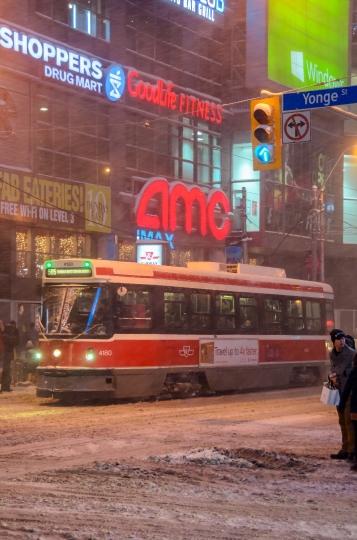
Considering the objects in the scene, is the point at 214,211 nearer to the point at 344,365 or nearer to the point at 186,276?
the point at 186,276

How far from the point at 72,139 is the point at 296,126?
18.7 metres

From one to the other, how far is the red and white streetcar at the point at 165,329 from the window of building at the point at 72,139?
37.3 ft

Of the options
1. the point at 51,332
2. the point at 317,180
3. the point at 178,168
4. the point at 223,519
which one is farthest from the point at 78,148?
the point at 223,519

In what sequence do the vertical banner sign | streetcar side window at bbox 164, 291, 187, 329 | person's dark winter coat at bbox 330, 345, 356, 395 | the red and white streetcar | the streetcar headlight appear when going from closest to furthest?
person's dark winter coat at bbox 330, 345, 356, 395
the streetcar headlight
the red and white streetcar
streetcar side window at bbox 164, 291, 187, 329
the vertical banner sign

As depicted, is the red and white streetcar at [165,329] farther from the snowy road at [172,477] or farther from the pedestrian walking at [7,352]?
the pedestrian walking at [7,352]

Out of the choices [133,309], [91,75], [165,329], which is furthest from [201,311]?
[91,75]

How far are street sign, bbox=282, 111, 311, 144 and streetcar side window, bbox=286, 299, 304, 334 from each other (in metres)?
9.14

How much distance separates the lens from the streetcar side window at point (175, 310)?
21.7m

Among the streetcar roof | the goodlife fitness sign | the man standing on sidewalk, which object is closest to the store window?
the goodlife fitness sign

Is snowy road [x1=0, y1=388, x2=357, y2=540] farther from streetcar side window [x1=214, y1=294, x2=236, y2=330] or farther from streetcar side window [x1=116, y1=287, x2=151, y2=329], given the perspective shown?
streetcar side window [x1=214, y1=294, x2=236, y2=330]

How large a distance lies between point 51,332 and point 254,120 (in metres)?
6.58

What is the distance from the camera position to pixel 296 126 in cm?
1808

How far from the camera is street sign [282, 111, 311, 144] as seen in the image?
18.0 metres

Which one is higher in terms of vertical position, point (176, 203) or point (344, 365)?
point (176, 203)
